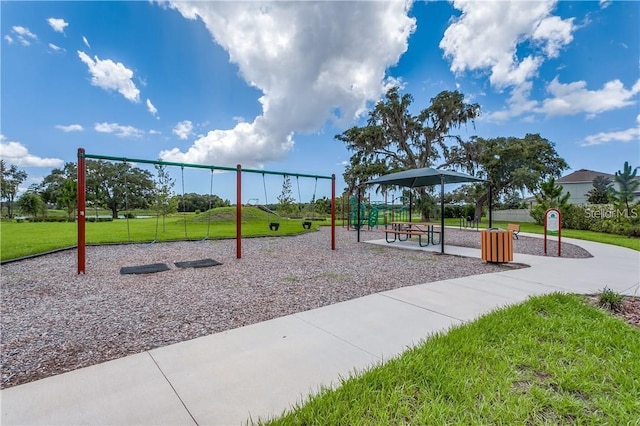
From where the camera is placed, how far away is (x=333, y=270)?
5574mm

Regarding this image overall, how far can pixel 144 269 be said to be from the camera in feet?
18.1

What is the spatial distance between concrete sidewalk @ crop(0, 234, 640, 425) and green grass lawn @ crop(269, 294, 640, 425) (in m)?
0.23

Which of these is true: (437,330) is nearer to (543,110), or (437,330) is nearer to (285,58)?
(285,58)

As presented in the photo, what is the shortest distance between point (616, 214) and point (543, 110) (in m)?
7.83

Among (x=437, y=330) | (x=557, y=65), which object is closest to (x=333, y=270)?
(x=437, y=330)

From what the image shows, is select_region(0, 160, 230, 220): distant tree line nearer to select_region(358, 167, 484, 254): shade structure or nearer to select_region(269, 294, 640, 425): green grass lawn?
select_region(358, 167, 484, 254): shade structure

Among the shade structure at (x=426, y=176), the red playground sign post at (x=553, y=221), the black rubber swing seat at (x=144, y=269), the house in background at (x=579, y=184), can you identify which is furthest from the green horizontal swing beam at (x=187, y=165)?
the house in background at (x=579, y=184)

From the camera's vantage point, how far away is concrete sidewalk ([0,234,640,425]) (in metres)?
1.61

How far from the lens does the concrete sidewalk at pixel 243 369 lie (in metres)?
1.61

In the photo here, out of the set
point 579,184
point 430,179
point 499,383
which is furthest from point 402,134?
point 579,184

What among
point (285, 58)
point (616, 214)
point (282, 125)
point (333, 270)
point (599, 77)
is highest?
point (599, 77)

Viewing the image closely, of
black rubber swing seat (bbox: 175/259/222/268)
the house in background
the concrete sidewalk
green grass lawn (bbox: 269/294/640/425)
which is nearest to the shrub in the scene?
green grass lawn (bbox: 269/294/640/425)

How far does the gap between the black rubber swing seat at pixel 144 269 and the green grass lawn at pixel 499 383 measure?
4859mm

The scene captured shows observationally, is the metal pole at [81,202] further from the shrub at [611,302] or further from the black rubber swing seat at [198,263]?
the shrub at [611,302]
